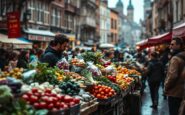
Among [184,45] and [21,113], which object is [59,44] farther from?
[21,113]

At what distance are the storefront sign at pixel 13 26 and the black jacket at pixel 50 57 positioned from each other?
43.7ft

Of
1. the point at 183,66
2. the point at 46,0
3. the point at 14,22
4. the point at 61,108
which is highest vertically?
the point at 46,0

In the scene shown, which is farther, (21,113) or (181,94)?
(181,94)

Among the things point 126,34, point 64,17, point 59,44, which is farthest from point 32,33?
point 126,34

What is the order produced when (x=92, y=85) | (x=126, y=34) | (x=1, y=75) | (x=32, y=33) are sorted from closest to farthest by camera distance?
(x=1, y=75)
(x=92, y=85)
(x=32, y=33)
(x=126, y=34)

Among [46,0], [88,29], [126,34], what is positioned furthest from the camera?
[126,34]

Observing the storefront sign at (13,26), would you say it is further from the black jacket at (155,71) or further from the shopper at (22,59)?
the black jacket at (155,71)

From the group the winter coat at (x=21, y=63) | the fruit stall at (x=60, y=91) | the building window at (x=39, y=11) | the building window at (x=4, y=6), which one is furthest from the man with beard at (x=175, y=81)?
the building window at (x=39, y=11)

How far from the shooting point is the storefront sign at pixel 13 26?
23641mm

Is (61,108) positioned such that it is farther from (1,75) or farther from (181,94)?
(181,94)

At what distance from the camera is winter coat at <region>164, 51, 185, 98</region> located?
8.78 metres

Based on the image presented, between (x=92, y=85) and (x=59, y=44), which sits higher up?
(x=59, y=44)

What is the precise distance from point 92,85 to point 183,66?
2119mm

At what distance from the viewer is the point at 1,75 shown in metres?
7.90
